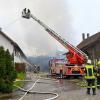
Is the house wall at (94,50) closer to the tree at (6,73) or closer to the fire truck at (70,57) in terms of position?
the fire truck at (70,57)

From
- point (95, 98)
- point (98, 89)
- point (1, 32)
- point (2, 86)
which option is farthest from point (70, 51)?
point (95, 98)

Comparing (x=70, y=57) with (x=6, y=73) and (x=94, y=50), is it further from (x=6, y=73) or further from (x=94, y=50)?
(x=6, y=73)

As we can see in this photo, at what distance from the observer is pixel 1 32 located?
48.2 meters

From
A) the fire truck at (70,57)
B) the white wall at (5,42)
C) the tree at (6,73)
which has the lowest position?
the tree at (6,73)

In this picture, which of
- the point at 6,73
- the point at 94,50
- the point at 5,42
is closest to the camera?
the point at 6,73

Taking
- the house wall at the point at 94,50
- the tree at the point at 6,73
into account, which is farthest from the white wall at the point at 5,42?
the tree at the point at 6,73

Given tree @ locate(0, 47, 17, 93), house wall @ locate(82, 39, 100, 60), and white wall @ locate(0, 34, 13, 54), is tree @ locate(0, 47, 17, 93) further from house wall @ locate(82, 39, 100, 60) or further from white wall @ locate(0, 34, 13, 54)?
house wall @ locate(82, 39, 100, 60)

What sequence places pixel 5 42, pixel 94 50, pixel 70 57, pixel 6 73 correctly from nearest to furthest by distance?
pixel 6 73 < pixel 70 57 < pixel 5 42 < pixel 94 50

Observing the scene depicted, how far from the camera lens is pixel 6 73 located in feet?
73.0

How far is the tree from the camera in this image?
21.2 m

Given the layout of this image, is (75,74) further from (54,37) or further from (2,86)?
(2,86)

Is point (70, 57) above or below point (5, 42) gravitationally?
below

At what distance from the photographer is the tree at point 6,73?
21172 mm

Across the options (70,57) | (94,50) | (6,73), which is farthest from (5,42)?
(6,73)
